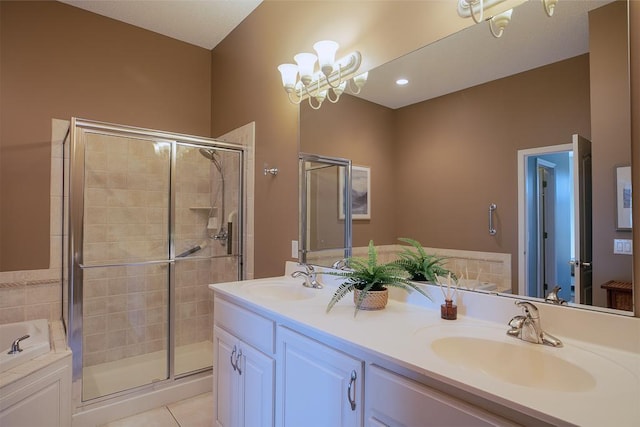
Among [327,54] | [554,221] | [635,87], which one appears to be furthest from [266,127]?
[635,87]

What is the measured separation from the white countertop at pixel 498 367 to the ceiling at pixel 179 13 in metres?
2.22

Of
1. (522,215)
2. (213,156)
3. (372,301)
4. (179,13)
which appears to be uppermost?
(179,13)

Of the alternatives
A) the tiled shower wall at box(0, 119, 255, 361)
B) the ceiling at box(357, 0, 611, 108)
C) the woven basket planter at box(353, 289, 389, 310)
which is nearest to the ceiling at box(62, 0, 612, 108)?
the ceiling at box(357, 0, 611, 108)

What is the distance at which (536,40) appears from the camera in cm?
125

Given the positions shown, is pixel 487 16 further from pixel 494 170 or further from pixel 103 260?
pixel 103 260

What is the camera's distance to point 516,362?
3.45 feet

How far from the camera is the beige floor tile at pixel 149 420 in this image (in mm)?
2174

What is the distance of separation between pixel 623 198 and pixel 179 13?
3.00 meters

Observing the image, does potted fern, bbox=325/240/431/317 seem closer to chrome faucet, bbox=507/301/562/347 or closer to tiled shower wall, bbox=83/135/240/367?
chrome faucet, bbox=507/301/562/347

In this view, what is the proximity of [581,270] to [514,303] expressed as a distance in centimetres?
23

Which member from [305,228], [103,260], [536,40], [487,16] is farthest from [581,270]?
[103,260]

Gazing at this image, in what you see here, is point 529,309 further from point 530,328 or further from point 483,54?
point 483,54

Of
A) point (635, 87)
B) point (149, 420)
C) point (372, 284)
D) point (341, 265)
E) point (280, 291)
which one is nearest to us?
point (635, 87)

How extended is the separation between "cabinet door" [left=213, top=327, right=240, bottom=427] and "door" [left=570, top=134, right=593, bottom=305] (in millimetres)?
1441
